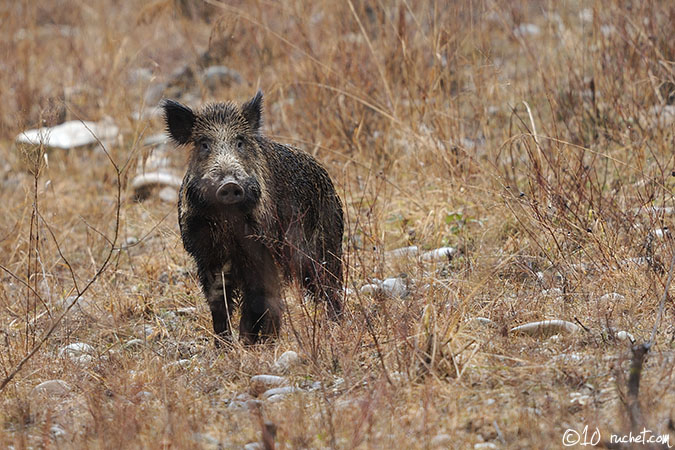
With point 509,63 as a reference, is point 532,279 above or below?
below

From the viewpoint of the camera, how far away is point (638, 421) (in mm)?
2719

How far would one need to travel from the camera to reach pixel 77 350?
4.35 metres

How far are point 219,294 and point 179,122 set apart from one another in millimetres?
901

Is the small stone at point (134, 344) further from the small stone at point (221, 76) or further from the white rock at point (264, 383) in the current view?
the small stone at point (221, 76)

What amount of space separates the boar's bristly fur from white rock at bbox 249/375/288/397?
0.59 metres

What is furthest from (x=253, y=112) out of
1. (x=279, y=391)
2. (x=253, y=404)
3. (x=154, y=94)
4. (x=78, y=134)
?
(x=154, y=94)

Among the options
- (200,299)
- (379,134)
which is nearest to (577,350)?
(200,299)

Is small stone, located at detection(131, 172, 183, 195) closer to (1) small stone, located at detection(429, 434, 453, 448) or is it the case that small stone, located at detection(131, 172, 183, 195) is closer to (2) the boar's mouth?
(2) the boar's mouth

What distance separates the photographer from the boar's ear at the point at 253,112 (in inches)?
176

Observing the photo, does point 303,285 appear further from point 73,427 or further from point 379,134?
point 379,134

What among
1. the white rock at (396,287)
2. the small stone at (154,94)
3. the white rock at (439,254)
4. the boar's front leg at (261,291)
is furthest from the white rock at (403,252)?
the small stone at (154,94)

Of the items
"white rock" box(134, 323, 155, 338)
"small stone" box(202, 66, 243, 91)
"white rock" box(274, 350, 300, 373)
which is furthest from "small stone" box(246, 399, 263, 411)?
"small stone" box(202, 66, 243, 91)

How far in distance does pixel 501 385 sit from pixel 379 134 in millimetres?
3925

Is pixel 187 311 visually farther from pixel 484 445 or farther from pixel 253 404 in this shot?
pixel 484 445
